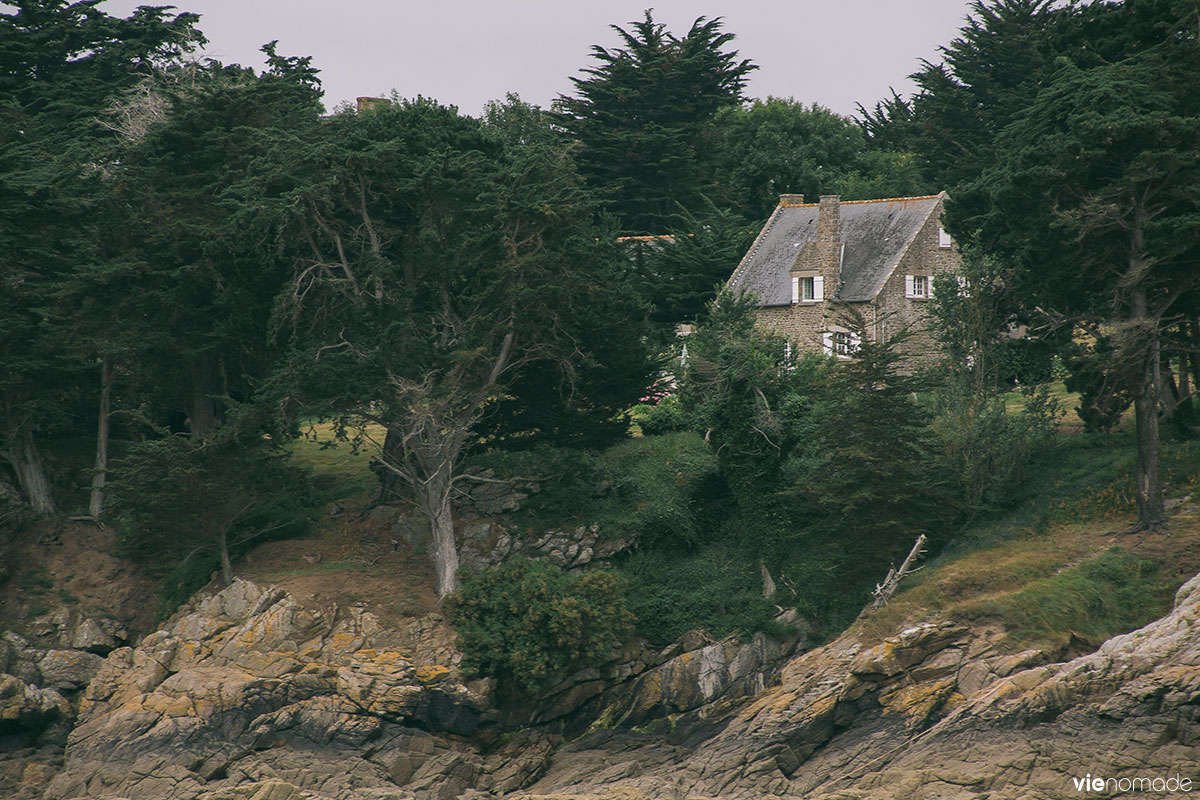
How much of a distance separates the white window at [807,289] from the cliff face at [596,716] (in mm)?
18935

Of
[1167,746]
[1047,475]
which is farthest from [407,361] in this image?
[1167,746]

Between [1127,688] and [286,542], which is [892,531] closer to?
[1127,688]

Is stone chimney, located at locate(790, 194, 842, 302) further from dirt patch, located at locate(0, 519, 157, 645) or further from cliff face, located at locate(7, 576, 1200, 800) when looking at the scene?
dirt patch, located at locate(0, 519, 157, 645)

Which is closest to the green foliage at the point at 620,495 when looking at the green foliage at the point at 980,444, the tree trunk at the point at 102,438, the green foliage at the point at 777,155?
the green foliage at the point at 980,444

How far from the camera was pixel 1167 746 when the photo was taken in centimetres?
2645

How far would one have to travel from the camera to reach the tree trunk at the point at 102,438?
136 feet

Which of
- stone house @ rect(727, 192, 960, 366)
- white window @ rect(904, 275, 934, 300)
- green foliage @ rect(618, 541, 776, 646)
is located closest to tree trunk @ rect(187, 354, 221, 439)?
green foliage @ rect(618, 541, 776, 646)

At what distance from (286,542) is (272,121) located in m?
13.5

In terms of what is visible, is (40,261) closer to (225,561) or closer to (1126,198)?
(225,561)

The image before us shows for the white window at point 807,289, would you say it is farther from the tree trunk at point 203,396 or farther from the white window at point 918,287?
the tree trunk at point 203,396

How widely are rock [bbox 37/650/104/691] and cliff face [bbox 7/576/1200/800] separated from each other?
0.19 ft

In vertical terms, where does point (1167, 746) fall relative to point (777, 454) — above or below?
below

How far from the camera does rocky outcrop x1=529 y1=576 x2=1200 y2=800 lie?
88.5ft

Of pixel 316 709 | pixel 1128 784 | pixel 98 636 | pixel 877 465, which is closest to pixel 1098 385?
pixel 877 465
